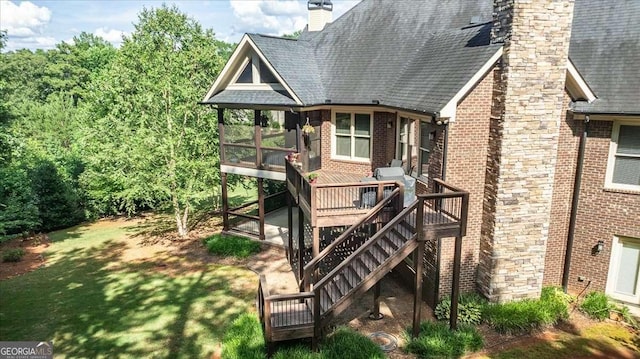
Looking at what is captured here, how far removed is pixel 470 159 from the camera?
1177cm

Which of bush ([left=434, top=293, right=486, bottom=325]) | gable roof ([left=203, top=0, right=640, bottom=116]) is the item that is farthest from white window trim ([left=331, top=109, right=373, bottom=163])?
bush ([left=434, top=293, right=486, bottom=325])

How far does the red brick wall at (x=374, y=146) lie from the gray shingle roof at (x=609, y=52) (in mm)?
6038

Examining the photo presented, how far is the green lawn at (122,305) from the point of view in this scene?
10.9 metres

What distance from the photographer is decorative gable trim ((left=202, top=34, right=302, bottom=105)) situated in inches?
610

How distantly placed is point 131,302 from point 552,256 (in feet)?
44.1

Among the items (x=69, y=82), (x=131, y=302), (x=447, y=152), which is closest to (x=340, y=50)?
(x=447, y=152)

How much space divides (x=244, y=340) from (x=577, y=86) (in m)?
11.3

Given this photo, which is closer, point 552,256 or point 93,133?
point 552,256

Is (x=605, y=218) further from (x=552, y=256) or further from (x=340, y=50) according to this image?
(x=340, y=50)

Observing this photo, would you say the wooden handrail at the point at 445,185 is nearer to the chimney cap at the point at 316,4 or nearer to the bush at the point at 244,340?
the bush at the point at 244,340

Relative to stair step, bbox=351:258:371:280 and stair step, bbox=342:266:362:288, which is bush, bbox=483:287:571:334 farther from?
stair step, bbox=342:266:362:288

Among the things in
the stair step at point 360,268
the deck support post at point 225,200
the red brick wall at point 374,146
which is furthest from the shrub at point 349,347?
the deck support post at point 225,200

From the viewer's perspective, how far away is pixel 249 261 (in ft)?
53.5

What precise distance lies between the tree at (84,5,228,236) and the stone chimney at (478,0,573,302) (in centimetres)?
1241
